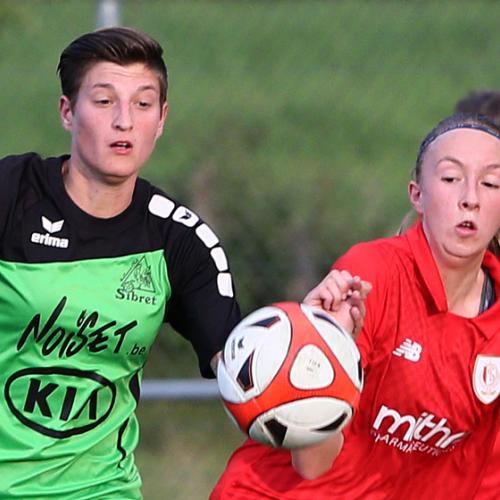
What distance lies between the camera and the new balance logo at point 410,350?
402cm

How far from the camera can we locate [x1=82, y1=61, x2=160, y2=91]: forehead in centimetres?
401

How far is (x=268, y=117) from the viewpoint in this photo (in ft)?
29.0

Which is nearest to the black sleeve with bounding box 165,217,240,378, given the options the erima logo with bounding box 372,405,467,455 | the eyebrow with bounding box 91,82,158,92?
the eyebrow with bounding box 91,82,158,92

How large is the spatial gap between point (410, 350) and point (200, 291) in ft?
2.09

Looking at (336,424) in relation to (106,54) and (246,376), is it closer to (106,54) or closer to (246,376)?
(246,376)

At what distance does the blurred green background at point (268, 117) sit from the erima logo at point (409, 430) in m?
2.92

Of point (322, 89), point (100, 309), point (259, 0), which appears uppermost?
point (259, 0)

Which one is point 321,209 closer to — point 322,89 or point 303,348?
point 322,89

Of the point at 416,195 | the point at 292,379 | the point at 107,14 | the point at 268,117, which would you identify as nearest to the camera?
the point at 292,379

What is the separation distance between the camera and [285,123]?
9023 millimetres

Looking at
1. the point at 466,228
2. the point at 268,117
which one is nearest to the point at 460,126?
the point at 466,228

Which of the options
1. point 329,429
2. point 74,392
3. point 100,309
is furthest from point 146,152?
point 329,429

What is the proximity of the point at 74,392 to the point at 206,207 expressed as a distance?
3240 mm

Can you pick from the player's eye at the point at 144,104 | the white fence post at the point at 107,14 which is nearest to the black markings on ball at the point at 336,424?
the player's eye at the point at 144,104
